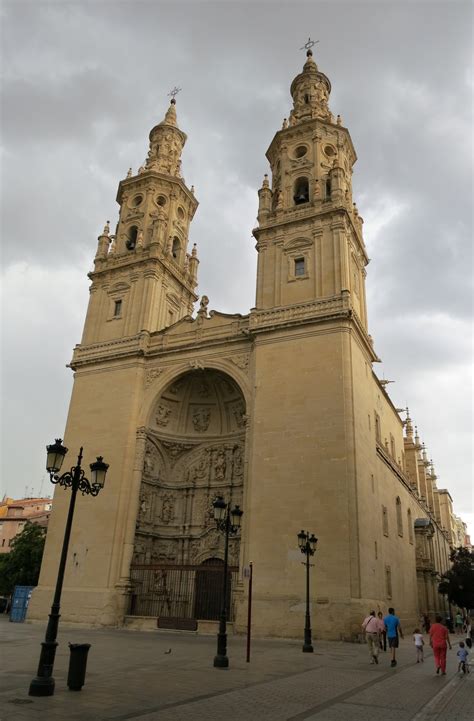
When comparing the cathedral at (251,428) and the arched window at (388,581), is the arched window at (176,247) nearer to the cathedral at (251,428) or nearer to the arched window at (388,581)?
the cathedral at (251,428)

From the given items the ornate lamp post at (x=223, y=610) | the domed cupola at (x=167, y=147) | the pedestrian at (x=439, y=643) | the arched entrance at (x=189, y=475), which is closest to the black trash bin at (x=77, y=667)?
the ornate lamp post at (x=223, y=610)

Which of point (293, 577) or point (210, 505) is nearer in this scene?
point (293, 577)

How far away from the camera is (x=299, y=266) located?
27.7 metres

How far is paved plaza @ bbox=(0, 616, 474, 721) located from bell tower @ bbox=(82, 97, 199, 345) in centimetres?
1971

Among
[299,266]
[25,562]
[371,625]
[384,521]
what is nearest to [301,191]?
[299,266]

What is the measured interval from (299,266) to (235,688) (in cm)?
2139

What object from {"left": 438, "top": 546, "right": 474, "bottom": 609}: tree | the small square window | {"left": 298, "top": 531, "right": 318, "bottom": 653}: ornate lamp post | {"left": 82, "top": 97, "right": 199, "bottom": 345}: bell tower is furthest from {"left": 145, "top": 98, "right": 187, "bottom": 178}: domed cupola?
{"left": 438, "top": 546, "right": 474, "bottom": 609}: tree

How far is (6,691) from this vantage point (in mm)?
8492

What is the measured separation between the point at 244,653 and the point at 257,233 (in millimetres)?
21265

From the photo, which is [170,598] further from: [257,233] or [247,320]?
[257,233]

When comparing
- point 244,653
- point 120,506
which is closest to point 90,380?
point 120,506

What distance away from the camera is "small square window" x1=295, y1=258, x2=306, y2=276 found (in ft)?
90.0

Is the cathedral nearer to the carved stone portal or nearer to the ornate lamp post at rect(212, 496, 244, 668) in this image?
the carved stone portal

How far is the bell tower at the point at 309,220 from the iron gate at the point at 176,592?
1330 centimetres
